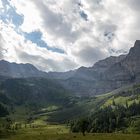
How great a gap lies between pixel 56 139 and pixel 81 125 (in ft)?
133

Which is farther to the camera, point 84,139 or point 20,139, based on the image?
point 20,139

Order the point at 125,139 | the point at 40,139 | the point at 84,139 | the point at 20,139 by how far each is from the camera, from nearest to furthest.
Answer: the point at 125,139 < the point at 84,139 < the point at 40,139 < the point at 20,139

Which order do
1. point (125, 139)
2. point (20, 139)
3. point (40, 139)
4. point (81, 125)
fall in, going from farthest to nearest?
1. point (81, 125)
2. point (20, 139)
3. point (40, 139)
4. point (125, 139)

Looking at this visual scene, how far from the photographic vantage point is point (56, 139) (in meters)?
121

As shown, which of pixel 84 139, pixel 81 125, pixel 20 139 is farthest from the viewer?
pixel 81 125

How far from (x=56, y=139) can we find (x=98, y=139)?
17621mm

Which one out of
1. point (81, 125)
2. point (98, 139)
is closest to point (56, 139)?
point (98, 139)

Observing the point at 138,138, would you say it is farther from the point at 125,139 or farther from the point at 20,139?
the point at 20,139

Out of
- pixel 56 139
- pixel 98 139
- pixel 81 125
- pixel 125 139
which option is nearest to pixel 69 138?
pixel 56 139

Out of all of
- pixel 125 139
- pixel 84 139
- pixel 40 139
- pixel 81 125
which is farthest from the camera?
pixel 81 125

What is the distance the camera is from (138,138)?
11100 cm

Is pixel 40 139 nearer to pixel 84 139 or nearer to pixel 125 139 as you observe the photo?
pixel 84 139

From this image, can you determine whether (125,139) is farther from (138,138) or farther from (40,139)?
(40,139)

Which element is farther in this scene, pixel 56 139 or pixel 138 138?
pixel 56 139
